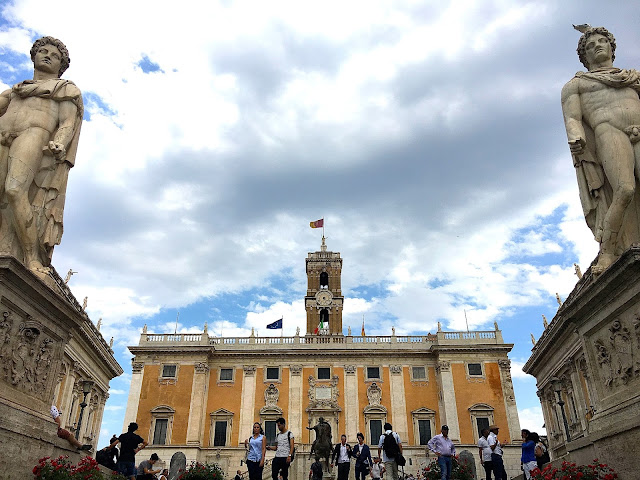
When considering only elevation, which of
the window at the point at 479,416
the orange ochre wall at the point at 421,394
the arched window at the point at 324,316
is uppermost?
the arched window at the point at 324,316

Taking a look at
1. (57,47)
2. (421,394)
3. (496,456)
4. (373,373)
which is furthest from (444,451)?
(373,373)

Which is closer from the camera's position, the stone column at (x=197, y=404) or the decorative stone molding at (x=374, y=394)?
the stone column at (x=197, y=404)

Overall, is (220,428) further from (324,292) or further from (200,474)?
(200,474)

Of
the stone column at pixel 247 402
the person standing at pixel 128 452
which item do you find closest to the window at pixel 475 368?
the stone column at pixel 247 402

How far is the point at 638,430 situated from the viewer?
508 cm

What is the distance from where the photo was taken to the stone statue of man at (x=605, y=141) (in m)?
6.34

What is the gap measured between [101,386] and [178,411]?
10443 millimetres

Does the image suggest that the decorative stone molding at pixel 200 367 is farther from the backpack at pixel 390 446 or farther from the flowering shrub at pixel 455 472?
the backpack at pixel 390 446

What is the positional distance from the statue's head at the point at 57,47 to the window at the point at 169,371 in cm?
3424

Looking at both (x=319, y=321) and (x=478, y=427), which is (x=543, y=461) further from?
(x=319, y=321)

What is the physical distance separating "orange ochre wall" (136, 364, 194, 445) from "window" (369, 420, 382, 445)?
13801 mm

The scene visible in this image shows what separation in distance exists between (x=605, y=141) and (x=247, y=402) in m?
35.6

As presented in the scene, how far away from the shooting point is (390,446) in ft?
37.7

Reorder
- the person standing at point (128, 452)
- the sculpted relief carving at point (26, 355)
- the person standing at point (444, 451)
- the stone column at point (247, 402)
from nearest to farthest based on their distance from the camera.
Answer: the sculpted relief carving at point (26, 355) < the person standing at point (128, 452) < the person standing at point (444, 451) < the stone column at point (247, 402)
